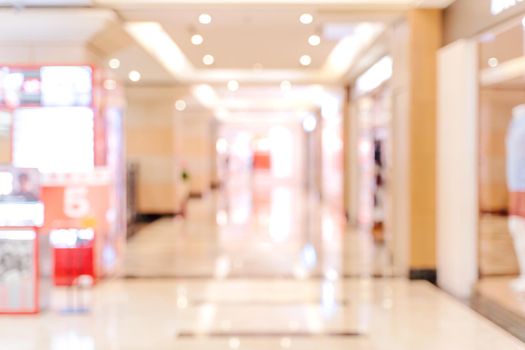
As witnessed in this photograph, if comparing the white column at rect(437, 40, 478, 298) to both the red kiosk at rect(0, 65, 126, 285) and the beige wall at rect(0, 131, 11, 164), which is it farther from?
the beige wall at rect(0, 131, 11, 164)

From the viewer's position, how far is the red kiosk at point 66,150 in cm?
668

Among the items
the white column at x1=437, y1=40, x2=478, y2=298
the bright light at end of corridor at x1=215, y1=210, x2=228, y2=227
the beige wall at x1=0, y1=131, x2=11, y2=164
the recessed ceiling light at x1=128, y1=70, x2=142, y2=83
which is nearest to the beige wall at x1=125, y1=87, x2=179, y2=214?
the bright light at end of corridor at x1=215, y1=210, x2=228, y2=227

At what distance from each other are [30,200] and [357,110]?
8.86m

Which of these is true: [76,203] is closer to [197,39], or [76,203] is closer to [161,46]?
[197,39]

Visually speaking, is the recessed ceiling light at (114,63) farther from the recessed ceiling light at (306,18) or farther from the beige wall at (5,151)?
the recessed ceiling light at (306,18)

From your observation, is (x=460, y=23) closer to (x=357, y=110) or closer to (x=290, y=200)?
(x=357, y=110)

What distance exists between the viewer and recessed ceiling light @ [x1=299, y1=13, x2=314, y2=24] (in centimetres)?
767

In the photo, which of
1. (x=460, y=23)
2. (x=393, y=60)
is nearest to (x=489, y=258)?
Answer: (x=393, y=60)

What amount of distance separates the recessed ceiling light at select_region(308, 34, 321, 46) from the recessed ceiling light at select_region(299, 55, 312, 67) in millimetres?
1407

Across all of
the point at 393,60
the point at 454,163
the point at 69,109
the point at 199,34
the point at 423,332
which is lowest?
the point at 423,332

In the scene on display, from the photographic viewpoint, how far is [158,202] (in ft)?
50.6

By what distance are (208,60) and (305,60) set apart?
1826mm

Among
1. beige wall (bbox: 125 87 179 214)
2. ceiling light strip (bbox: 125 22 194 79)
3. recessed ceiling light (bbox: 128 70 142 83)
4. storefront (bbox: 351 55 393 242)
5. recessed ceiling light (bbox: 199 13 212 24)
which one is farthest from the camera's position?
beige wall (bbox: 125 87 179 214)

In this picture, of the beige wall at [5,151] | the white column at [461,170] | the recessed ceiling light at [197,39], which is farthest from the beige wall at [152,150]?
the white column at [461,170]
